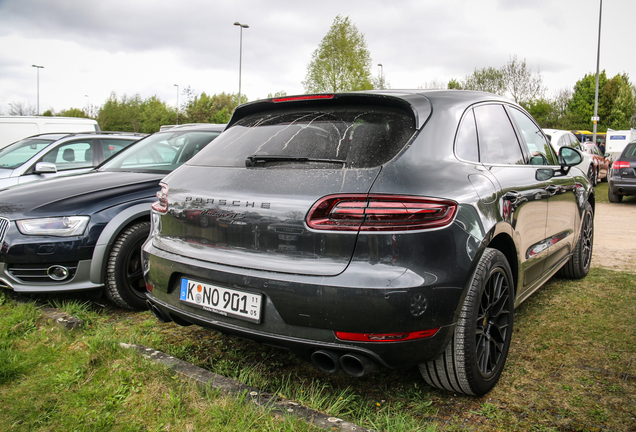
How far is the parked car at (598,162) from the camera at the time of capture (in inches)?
618

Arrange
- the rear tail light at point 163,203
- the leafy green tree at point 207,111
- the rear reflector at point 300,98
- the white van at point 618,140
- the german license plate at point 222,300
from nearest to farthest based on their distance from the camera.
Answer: the german license plate at point 222,300, the rear reflector at point 300,98, the rear tail light at point 163,203, the white van at point 618,140, the leafy green tree at point 207,111

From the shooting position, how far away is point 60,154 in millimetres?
7965

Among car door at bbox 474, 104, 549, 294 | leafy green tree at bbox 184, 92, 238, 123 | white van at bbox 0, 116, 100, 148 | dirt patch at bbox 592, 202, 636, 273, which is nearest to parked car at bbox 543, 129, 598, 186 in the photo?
dirt patch at bbox 592, 202, 636, 273

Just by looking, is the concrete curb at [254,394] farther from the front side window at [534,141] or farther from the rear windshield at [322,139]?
the front side window at [534,141]

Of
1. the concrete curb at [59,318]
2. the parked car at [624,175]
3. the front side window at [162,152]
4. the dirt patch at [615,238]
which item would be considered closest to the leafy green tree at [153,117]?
the parked car at [624,175]

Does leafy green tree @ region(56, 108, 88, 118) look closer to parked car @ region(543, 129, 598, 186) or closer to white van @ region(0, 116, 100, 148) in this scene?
white van @ region(0, 116, 100, 148)

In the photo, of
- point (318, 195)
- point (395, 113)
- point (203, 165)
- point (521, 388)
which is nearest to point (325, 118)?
point (395, 113)

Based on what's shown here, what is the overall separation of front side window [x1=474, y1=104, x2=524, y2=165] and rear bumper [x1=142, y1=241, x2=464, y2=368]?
100 cm

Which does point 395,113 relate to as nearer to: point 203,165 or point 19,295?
point 203,165

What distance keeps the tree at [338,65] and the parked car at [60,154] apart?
3533 centimetres

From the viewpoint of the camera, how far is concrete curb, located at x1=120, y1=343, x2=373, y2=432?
2.11 metres

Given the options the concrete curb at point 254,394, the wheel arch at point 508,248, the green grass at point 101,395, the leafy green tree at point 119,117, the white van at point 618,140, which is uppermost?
the leafy green tree at point 119,117

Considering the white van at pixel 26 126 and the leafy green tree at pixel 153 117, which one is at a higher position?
the leafy green tree at pixel 153 117

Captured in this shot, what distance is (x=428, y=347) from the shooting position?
215 cm
